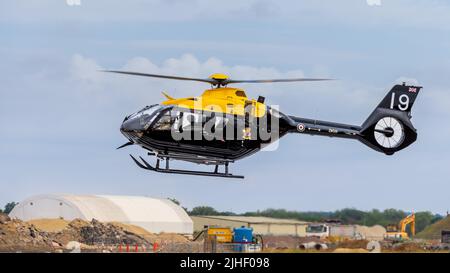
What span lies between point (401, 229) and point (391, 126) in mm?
10186

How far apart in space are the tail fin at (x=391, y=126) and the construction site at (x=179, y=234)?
5.97 meters

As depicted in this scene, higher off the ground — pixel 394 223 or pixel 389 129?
pixel 389 129

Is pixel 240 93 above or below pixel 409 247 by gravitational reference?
above

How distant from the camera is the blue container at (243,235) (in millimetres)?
50812

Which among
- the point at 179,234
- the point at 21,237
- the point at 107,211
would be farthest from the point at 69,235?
the point at 179,234

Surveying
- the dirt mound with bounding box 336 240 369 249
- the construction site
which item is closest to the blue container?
the construction site

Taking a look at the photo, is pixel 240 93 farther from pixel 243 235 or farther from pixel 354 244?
pixel 243 235

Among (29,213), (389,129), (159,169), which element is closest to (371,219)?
(389,129)

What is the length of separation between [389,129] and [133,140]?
38.5 ft

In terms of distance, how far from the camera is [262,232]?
172ft

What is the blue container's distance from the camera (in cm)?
5081

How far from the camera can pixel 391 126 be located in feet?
141
